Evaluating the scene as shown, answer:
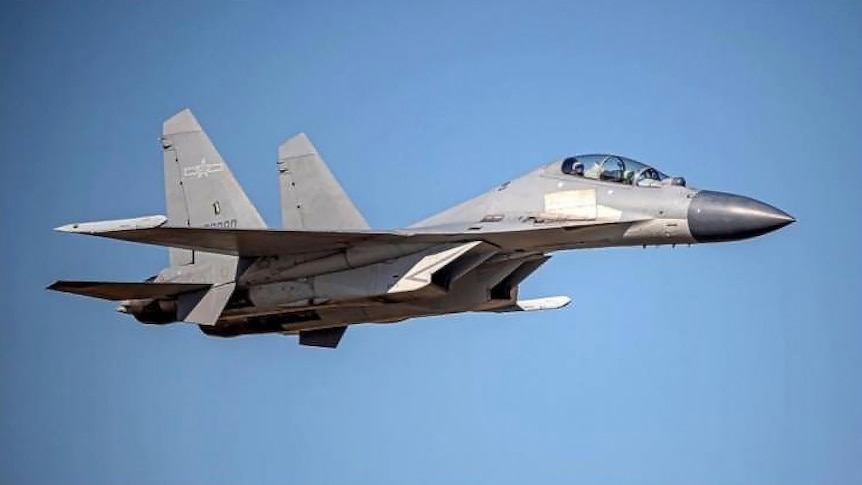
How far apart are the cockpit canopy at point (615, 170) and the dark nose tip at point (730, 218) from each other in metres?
0.63

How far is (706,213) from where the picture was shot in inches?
723

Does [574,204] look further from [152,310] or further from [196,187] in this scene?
[196,187]

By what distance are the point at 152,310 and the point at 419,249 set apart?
14.1ft

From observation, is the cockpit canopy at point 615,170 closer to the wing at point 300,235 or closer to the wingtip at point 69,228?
the wing at point 300,235

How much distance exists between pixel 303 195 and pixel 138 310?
317 cm

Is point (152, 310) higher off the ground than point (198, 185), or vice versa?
point (198, 185)

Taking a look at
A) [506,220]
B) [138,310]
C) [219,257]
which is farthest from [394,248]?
[138,310]

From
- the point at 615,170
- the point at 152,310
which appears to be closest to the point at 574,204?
the point at 615,170

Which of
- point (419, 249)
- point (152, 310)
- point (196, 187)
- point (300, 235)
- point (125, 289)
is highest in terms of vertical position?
point (196, 187)

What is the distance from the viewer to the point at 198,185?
22.5 metres

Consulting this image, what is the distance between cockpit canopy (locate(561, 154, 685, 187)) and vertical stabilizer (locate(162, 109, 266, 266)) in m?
5.31

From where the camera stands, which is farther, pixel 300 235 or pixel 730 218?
pixel 300 235

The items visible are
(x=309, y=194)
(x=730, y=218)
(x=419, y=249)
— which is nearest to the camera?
(x=730, y=218)

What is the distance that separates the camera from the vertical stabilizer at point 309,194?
22.1m
